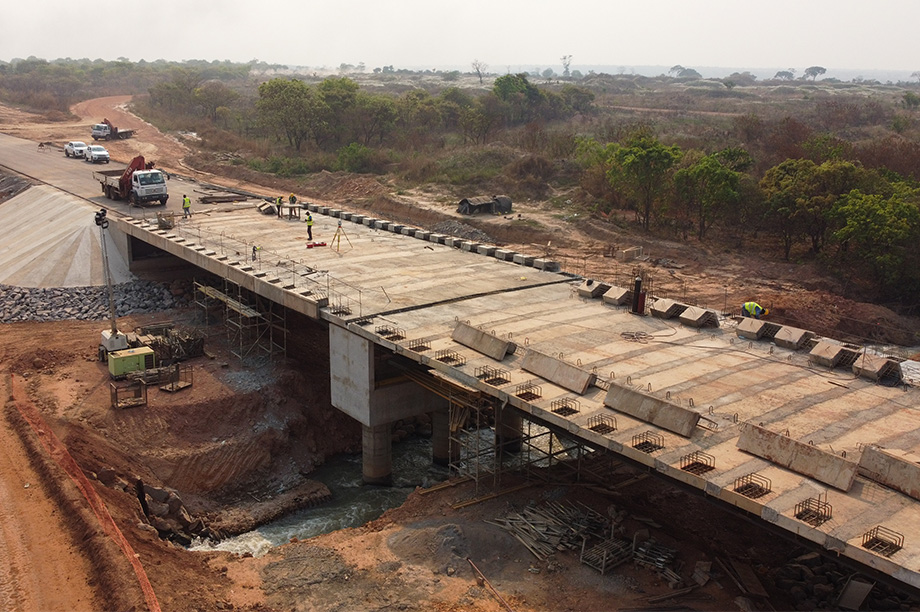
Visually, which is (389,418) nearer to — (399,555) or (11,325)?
(399,555)

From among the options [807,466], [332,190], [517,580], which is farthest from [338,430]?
[332,190]

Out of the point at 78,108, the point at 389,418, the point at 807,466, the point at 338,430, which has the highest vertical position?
the point at 78,108

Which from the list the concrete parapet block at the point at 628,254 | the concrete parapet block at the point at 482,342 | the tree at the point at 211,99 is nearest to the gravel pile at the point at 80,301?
the concrete parapet block at the point at 482,342

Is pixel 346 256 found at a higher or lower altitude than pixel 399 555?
higher

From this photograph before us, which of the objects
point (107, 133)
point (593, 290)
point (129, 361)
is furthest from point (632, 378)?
point (107, 133)

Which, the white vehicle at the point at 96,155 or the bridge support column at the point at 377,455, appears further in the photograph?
the white vehicle at the point at 96,155

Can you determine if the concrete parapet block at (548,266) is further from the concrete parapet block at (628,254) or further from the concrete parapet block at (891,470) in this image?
the concrete parapet block at (891,470)

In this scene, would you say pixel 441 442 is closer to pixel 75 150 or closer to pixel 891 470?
pixel 891 470
